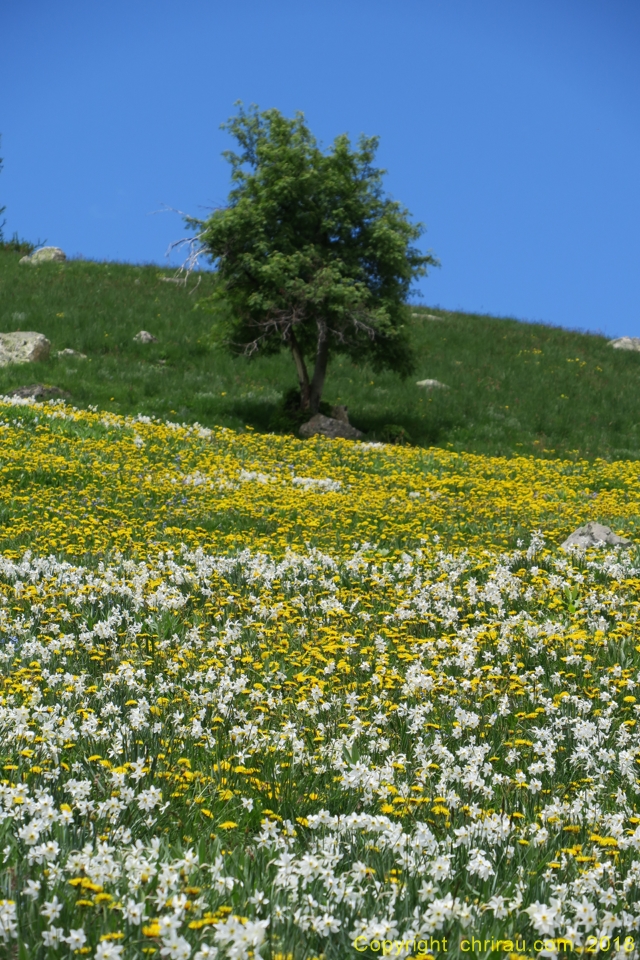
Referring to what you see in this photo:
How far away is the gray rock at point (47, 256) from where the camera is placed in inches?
1833

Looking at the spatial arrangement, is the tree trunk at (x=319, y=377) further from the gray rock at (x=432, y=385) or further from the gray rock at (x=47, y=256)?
the gray rock at (x=47, y=256)

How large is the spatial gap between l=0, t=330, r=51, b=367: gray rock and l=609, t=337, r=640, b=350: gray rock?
97.7 ft

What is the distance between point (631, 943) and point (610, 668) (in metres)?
4.08

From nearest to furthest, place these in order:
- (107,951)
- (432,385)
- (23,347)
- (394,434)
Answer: (107,951) < (394,434) < (23,347) < (432,385)

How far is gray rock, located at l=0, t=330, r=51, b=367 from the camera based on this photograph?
29.5 metres

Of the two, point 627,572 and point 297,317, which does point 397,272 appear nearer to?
point 297,317

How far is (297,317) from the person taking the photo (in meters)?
26.7

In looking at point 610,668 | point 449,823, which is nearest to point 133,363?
point 610,668

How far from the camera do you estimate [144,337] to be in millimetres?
33906

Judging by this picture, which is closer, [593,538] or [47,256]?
[593,538]

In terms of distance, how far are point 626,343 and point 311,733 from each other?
45.0m

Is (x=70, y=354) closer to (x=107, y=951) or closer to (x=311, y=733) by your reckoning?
(x=311, y=733)

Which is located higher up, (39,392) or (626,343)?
(626,343)

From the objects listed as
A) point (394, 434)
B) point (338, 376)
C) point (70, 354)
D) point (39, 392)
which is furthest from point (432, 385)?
point (39, 392)
